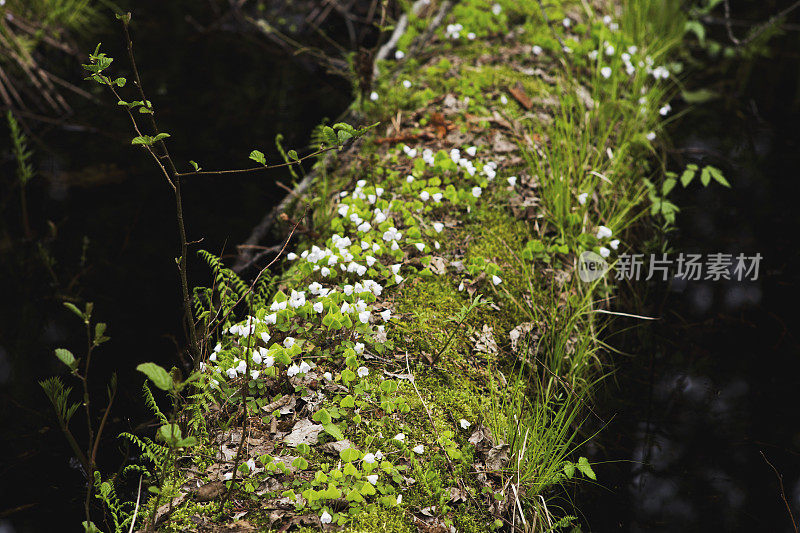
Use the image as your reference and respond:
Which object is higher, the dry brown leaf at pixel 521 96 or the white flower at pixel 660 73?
the dry brown leaf at pixel 521 96

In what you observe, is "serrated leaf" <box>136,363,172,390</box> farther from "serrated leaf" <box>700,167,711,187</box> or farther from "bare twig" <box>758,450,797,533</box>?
"serrated leaf" <box>700,167,711,187</box>

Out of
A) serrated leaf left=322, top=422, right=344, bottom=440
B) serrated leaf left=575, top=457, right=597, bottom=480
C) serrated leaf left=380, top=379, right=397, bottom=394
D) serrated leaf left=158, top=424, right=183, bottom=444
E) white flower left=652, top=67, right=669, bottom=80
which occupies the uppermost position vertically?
white flower left=652, top=67, right=669, bottom=80

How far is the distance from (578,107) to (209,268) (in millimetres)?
2802

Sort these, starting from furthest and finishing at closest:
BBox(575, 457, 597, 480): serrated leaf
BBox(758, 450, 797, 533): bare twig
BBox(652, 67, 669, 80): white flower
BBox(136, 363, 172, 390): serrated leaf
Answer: BBox(652, 67, 669, 80): white flower, BBox(758, 450, 797, 533): bare twig, BBox(575, 457, 597, 480): serrated leaf, BBox(136, 363, 172, 390): serrated leaf

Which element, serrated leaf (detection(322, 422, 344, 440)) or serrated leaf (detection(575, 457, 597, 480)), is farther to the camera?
serrated leaf (detection(575, 457, 597, 480))

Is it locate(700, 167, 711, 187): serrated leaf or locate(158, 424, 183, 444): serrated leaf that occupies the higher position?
locate(158, 424, 183, 444): serrated leaf

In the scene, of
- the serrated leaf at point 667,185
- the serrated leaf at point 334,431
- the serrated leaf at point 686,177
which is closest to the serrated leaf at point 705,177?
the serrated leaf at point 686,177

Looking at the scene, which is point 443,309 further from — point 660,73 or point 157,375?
point 660,73

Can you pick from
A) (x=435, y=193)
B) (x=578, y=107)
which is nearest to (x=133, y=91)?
(x=435, y=193)

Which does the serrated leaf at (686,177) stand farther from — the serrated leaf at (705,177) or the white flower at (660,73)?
the white flower at (660,73)

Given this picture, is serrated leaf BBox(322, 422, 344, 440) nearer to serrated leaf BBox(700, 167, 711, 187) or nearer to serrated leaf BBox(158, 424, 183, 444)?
serrated leaf BBox(158, 424, 183, 444)

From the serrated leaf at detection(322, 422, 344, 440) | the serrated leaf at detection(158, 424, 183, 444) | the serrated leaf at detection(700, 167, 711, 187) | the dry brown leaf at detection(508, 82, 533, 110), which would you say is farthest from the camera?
the dry brown leaf at detection(508, 82, 533, 110)

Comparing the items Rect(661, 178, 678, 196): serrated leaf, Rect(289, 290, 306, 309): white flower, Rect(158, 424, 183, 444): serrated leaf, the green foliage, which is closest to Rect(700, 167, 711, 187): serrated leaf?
Rect(661, 178, 678, 196): serrated leaf

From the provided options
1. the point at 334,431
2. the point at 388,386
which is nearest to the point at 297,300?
the point at 388,386
